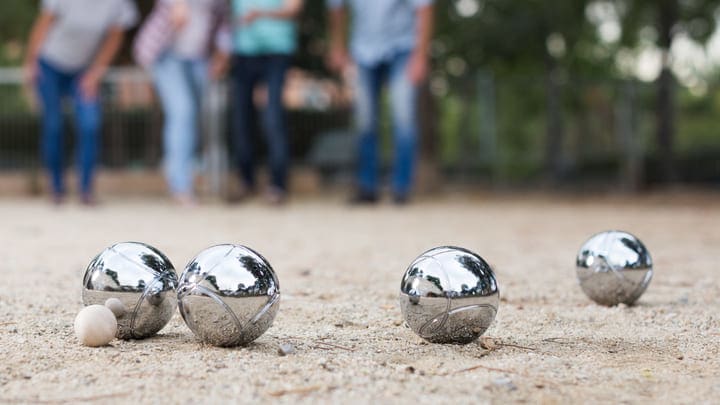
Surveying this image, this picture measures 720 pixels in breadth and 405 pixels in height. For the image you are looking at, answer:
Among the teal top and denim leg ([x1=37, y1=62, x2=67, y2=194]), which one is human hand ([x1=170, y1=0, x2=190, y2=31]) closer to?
the teal top

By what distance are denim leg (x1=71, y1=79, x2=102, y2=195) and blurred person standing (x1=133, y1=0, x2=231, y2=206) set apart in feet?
2.14

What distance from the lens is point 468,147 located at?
1318cm

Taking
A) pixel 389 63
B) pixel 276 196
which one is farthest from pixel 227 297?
pixel 389 63

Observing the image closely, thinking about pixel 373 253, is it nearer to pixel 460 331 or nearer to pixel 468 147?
pixel 460 331

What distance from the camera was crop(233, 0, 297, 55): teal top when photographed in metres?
8.29

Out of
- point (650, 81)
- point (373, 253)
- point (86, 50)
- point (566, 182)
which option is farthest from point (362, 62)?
Result: point (650, 81)

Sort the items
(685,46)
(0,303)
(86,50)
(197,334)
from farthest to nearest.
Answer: (685,46) → (86,50) → (0,303) → (197,334)

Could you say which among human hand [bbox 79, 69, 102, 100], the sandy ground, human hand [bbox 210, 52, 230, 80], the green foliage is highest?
the green foliage

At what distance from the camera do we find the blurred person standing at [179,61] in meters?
8.20

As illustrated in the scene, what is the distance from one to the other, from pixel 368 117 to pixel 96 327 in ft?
20.7

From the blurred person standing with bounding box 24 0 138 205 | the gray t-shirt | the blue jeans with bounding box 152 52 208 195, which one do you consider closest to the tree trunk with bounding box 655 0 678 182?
the blue jeans with bounding box 152 52 208 195

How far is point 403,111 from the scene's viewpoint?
848 cm

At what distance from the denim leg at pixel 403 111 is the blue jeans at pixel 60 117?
283 cm

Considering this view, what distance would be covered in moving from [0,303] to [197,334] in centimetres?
115
